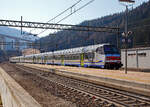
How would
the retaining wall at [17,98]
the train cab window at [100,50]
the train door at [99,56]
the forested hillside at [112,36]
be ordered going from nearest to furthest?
1. the retaining wall at [17,98]
2. the train door at [99,56]
3. the train cab window at [100,50]
4. the forested hillside at [112,36]

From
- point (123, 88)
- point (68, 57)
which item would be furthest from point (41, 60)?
point (123, 88)

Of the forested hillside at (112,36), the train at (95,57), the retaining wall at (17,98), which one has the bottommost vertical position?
the retaining wall at (17,98)

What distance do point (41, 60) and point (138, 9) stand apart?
9994 centimetres

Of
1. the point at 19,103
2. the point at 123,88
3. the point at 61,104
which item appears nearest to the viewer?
the point at 19,103

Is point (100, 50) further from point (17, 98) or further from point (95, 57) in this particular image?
point (17, 98)

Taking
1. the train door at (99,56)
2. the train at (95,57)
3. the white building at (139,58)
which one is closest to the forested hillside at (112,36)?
the white building at (139,58)

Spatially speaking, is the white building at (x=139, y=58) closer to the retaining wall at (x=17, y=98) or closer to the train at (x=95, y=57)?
the train at (x=95, y=57)

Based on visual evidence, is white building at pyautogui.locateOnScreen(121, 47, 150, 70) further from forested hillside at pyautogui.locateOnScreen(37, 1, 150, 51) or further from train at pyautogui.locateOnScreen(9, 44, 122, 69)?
train at pyautogui.locateOnScreen(9, 44, 122, 69)

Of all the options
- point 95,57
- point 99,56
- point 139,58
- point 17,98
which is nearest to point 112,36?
point 139,58

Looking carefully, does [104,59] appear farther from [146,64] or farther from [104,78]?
[104,78]

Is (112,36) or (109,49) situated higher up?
(112,36)

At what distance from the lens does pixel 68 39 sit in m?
160

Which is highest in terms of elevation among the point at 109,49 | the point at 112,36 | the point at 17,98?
the point at 112,36

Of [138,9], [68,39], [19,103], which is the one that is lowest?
[19,103]
